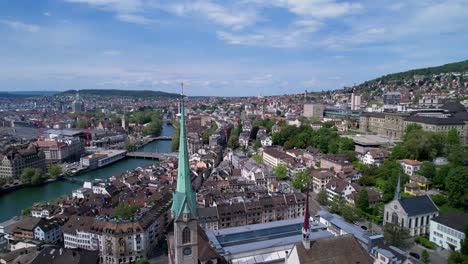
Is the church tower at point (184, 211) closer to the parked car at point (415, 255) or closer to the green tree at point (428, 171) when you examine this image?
the parked car at point (415, 255)

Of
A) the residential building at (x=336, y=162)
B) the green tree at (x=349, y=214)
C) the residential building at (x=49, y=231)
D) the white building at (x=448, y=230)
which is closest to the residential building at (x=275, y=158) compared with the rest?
the residential building at (x=336, y=162)

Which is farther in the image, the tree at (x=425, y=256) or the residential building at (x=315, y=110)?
the residential building at (x=315, y=110)

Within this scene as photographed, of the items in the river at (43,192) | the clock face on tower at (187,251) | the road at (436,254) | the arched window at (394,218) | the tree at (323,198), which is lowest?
the river at (43,192)

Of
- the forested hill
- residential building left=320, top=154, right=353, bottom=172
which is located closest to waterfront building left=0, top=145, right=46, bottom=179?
residential building left=320, top=154, right=353, bottom=172

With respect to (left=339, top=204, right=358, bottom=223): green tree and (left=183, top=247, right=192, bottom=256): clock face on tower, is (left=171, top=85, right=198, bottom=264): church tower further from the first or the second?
(left=339, top=204, right=358, bottom=223): green tree

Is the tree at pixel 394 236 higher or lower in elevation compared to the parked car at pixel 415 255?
higher

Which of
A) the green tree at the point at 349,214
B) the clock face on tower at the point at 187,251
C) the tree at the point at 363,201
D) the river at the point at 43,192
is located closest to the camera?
the clock face on tower at the point at 187,251
